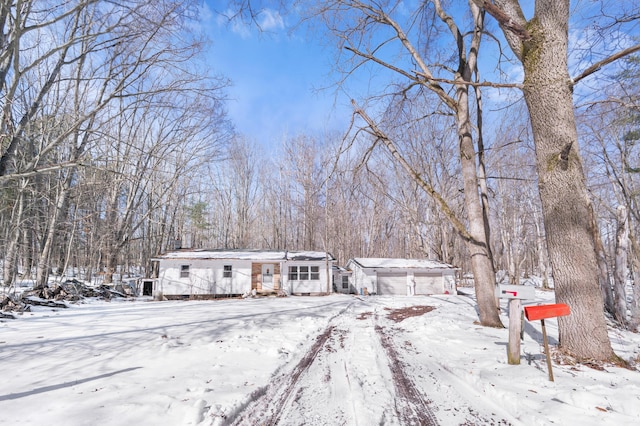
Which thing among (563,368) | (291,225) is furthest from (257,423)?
(291,225)

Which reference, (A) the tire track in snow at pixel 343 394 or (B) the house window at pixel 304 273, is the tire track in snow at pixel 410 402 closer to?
(A) the tire track in snow at pixel 343 394

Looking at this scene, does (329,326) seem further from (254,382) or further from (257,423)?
(257,423)

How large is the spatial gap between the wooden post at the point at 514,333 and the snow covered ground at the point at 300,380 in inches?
6.9

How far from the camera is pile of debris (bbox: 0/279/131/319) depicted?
362 inches

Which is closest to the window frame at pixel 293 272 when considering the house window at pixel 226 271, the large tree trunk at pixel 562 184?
the house window at pixel 226 271

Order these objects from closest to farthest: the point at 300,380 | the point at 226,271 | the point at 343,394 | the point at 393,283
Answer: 1. the point at 343,394
2. the point at 300,380
3. the point at 226,271
4. the point at 393,283

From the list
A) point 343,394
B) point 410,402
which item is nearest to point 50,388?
point 343,394

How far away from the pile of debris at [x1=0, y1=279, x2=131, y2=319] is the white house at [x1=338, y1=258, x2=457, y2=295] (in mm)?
14888

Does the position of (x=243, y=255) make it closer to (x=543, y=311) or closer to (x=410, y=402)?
(x=410, y=402)

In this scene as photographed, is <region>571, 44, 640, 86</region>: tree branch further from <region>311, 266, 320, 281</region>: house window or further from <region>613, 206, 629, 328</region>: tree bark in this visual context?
<region>311, 266, 320, 281</region>: house window

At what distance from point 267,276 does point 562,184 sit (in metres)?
16.7

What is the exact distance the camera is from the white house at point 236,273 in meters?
17.7

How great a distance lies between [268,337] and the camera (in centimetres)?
580

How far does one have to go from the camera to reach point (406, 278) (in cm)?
2139
